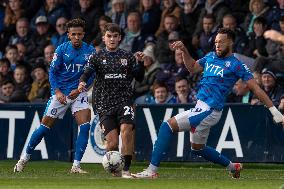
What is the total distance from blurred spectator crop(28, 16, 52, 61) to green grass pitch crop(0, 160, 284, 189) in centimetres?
523

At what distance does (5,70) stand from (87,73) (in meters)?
8.18

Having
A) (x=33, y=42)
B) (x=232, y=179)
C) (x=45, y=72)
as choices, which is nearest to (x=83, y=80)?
(x=232, y=179)

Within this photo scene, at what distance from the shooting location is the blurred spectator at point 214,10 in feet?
75.0

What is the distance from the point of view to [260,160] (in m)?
19.8

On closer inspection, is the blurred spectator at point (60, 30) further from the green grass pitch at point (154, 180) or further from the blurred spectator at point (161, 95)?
the green grass pitch at point (154, 180)

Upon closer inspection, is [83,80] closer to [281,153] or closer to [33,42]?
[281,153]

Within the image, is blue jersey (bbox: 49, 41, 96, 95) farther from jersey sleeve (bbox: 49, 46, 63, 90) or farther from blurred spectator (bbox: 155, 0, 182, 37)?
blurred spectator (bbox: 155, 0, 182, 37)

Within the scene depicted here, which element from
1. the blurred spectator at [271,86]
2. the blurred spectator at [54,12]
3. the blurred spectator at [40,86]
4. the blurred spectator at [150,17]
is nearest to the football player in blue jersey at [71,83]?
the blurred spectator at [271,86]

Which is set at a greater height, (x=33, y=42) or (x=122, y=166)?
(x=33, y=42)

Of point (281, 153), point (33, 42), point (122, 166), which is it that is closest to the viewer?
point (122, 166)

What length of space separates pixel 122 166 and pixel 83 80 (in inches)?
56.7

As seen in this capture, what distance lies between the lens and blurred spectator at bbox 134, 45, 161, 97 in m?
22.8

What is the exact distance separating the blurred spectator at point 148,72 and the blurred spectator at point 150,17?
822mm

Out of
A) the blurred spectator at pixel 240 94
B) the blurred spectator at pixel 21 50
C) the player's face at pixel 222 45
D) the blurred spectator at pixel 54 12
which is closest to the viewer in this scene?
the player's face at pixel 222 45
